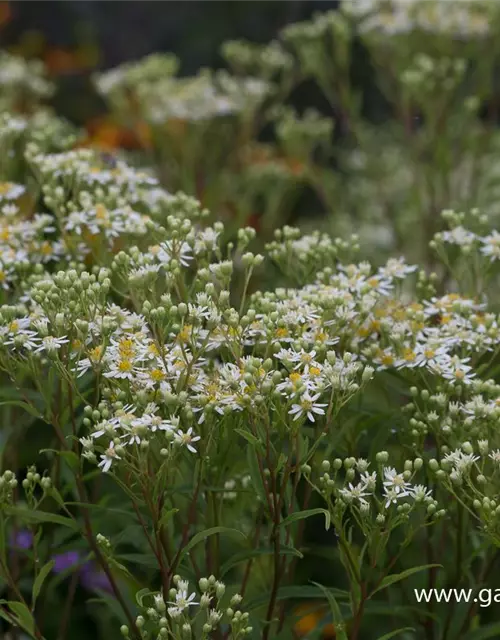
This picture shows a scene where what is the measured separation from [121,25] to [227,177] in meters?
2.70

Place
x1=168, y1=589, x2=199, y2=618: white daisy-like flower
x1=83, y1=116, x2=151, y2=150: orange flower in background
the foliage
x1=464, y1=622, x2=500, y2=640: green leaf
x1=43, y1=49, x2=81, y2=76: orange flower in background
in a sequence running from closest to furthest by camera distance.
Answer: x1=168, y1=589, x2=199, y2=618: white daisy-like flower < the foliage < x1=464, y1=622, x2=500, y2=640: green leaf < x1=83, y1=116, x2=151, y2=150: orange flower in background < x1=43, y1=49, x2=81, y2=76: orange flower in background

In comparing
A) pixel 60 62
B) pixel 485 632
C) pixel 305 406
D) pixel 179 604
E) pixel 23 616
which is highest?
pixel 305 406

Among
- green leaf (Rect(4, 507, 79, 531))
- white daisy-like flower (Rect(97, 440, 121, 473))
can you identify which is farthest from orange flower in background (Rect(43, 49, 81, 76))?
white daisy-like flower (Rect(97, 440, 121, 473))

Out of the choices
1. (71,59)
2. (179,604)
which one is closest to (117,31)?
(71,59)

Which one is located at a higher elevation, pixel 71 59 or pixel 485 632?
pixel 71 59

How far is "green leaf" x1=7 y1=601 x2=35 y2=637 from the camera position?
1554 mm

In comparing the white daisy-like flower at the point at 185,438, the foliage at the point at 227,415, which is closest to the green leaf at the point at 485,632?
the foliage at the point at 227,415

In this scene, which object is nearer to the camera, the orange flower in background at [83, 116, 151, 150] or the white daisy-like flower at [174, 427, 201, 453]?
the white daisy-like flower at [174, 427, 201, 453]

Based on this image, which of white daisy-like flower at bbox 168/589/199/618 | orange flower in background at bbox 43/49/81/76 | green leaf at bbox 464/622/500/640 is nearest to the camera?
white daisy-like flower at bbox 168/589/199/618

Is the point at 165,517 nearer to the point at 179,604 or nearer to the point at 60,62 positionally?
the point at 179,604

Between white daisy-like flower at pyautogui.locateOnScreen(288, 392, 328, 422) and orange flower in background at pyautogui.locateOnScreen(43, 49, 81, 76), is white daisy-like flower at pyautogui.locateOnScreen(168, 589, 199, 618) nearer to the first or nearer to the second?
white daisy-like flower at pyautogui.locateOnScreen(288, 392, 328, 422)

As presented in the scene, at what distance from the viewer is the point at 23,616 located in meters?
1.58

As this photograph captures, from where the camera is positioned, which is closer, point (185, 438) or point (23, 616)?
point (185, 438)

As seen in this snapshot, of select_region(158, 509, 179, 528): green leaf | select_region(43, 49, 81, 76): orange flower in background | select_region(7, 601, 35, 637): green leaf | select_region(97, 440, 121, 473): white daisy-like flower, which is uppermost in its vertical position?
select_region(97, 440, 121, 473): white daisy-like flower
